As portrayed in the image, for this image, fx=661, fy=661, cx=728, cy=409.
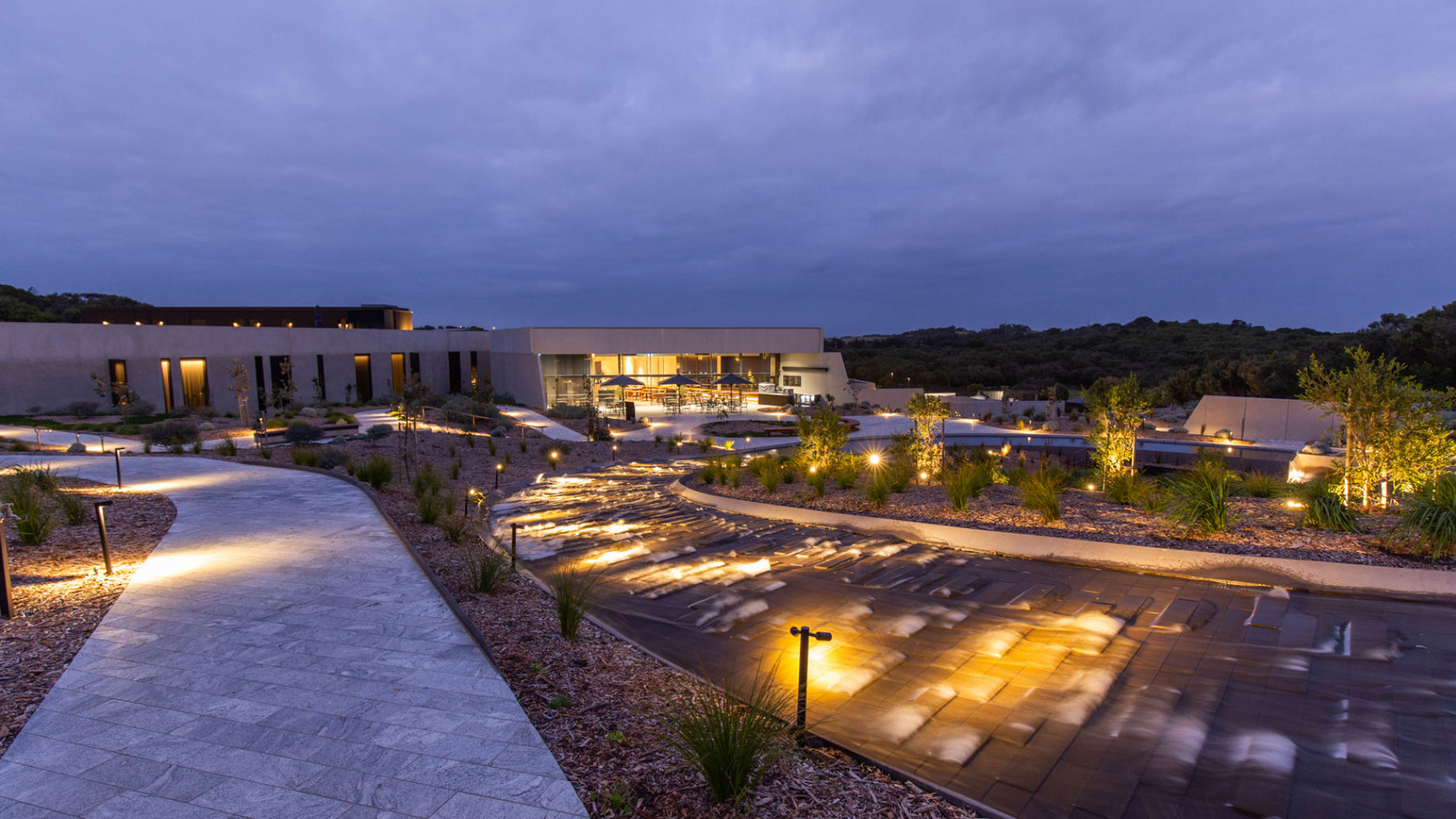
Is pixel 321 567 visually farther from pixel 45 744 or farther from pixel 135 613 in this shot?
pixel 45 744

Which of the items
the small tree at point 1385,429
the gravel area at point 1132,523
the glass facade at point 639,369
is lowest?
the gravel area at point 1132,523

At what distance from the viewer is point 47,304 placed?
49.9 meters

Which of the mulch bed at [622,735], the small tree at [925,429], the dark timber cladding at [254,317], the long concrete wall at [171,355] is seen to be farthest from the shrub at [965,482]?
the dark timber cladding at [254,317]

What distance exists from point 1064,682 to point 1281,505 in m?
6.54

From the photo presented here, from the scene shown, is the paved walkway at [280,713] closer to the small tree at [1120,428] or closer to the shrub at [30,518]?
the shrub at [30,518]

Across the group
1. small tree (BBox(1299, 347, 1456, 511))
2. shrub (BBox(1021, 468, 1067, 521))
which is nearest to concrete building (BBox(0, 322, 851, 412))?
shrub (BBox(1021, 468, 1067, 521))

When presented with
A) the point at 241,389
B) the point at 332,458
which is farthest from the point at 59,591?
the point at 241,389

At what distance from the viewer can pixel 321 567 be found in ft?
19.0

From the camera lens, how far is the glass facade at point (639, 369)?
2984 centimetres

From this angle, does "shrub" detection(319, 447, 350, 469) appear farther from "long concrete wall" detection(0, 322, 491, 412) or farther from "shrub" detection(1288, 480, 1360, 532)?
"long concrete wall" detection(0, 322, 491, 412)

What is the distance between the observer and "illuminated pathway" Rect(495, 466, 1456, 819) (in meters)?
3.17

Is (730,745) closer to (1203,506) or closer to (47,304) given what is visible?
(1203,506)

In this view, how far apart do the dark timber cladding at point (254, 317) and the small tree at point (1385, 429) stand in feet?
136

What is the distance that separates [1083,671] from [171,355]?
31.7 metres
